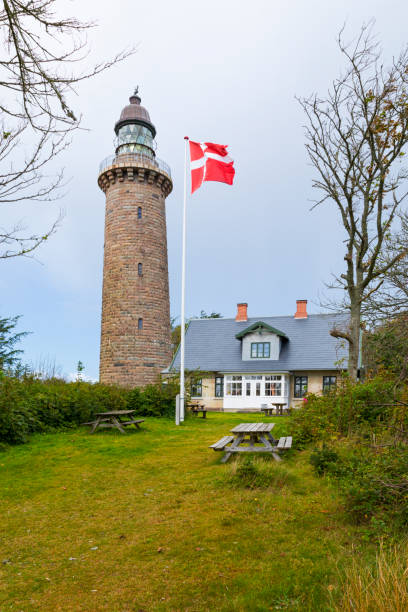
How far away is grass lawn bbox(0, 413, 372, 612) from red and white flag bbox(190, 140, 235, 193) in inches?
444

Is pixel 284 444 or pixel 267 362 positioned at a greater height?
pixel 267 362

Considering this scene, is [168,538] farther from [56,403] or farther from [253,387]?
[253,387]

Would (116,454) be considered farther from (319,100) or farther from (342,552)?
(319,100)

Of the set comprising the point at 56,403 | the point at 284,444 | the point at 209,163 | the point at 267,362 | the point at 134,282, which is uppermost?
the point at 209,163

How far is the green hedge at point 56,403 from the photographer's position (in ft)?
38.1

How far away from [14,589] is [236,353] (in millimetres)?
25449

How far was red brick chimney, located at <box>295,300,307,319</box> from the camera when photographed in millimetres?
30781

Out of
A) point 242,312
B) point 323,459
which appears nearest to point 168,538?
point 323,459

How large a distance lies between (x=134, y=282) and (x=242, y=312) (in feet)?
29.7

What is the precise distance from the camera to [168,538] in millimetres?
5641

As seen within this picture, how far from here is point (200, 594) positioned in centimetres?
428

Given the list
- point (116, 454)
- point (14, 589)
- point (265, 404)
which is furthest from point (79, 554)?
point (265, 404)

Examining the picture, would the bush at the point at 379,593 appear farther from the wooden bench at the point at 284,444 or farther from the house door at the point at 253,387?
the house door at the point at 253,387

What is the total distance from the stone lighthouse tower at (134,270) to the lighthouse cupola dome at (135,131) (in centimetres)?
8
